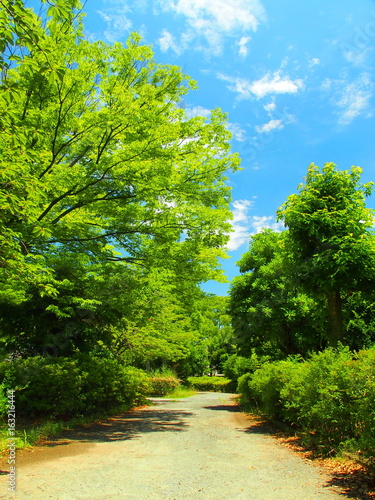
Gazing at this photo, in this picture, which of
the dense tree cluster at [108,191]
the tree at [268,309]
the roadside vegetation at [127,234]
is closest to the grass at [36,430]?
the roadside vegetation at [127,234]

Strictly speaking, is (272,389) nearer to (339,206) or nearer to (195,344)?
(339,206)

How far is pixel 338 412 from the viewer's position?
5.60 meters

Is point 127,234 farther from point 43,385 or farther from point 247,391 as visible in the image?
point 247,391

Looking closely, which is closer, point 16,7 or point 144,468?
point 16,7

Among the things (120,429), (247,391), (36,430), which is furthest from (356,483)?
(247,391)

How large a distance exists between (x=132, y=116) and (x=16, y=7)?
5.02 m

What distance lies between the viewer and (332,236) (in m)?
8.03

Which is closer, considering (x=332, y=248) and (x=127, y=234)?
(x=332, y=248)

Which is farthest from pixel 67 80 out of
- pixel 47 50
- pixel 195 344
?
pixel 195 344

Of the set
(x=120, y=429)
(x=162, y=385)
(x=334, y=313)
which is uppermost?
(x=334, y=313)

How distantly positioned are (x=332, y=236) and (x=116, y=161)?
5.14 m

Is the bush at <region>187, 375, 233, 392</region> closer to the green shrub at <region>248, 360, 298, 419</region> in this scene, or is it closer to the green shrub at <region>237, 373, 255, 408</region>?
the green shrub at <region>237, 373, 255, 408</region>

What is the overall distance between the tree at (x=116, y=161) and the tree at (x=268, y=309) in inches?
195

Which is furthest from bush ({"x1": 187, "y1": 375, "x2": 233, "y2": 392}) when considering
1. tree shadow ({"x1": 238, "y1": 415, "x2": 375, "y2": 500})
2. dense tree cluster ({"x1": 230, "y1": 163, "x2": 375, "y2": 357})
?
tree shadow ({"x1": 238, "y1": 415, "x2": 375, "y2": 500})
